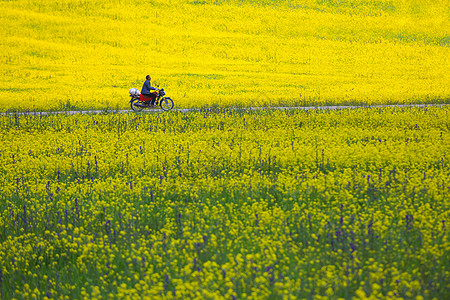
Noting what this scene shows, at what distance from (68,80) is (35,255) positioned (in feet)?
77.3

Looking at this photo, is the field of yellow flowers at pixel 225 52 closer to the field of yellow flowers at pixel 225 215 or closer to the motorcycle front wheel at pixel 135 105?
the motorcycle front wheel at pixel 135 105

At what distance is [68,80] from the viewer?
87.2ft

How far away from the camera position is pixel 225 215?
5805 mm

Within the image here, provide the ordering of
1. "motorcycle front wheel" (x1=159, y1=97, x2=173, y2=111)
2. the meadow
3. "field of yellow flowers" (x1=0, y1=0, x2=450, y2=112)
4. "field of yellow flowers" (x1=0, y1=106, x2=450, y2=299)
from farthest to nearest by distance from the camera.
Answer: "field of yellow flowers" (x1=0, y1=0, x2=450, y2=112), "motorcycle front wheel" (x1=159, y1=97, x2=173, y2=111), the meadow, "field of yellow flowers" (x1=0, y1=106, x2=450, y2=299)

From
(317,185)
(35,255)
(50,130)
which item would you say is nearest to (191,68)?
(50,130)

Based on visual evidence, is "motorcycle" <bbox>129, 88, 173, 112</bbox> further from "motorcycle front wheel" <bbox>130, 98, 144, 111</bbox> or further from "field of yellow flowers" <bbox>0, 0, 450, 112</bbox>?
"field of yellow flowers" <bbox>0, 0, 450, 112</bbox>

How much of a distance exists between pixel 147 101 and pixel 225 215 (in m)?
13.6

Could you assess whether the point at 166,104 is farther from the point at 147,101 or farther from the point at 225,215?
the point at 225,215

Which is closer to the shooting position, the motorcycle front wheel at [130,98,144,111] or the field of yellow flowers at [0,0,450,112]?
the motorcycle front wheel at [130,98,144,111]

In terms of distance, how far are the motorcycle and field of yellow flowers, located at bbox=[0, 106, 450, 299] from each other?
19.5 feet

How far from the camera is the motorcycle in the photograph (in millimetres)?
18562

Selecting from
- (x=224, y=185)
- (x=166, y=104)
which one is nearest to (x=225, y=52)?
(x=166, y=104)

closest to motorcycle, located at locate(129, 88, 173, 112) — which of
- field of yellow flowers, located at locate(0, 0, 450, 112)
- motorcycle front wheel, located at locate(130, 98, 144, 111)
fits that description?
motorcycle front wheel, located at locate(130, 98, 144, 111)

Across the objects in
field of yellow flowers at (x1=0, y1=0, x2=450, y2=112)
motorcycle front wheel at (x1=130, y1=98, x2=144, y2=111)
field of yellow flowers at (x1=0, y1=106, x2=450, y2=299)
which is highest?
field of yellow flowers at (x1=0, y1=0, x2=450, y2=112)
